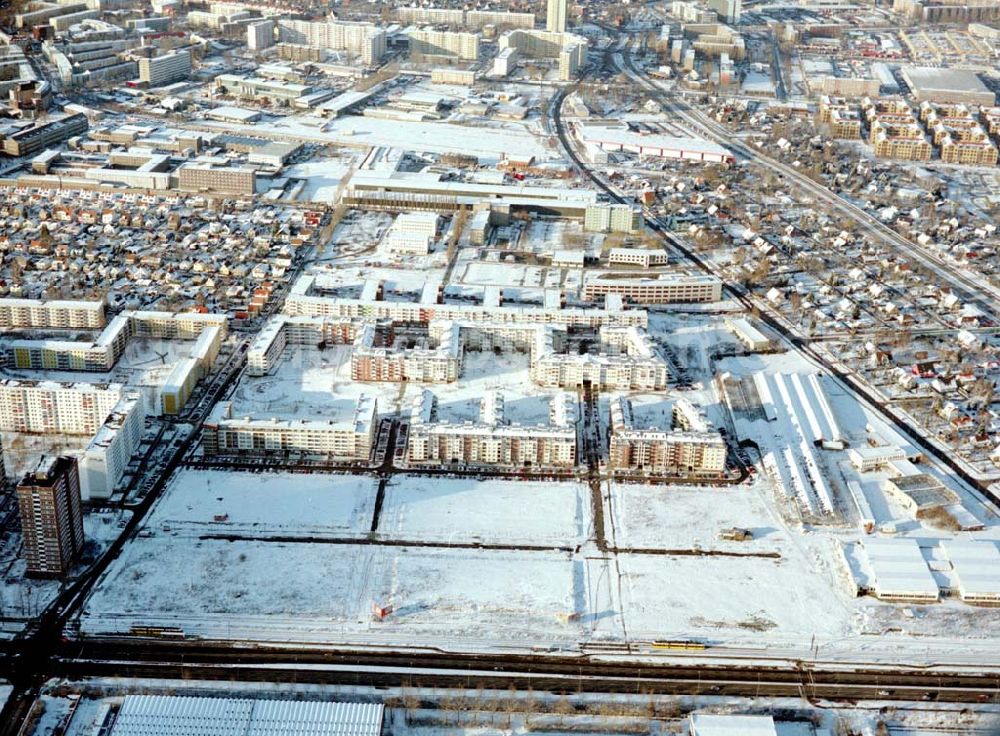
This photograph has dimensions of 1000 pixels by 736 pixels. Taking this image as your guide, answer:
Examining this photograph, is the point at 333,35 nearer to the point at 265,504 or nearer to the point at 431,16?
the point at 431,16

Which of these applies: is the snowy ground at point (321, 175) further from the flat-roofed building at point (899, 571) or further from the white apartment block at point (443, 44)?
the flat-roofed building at point (899, 571)

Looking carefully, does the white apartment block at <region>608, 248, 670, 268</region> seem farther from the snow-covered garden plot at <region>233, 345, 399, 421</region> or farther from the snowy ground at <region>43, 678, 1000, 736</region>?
the snowy ground at <region>43, 678, 1000, 736</region>

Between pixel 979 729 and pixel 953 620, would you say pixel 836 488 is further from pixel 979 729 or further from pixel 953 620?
pixel 979 729

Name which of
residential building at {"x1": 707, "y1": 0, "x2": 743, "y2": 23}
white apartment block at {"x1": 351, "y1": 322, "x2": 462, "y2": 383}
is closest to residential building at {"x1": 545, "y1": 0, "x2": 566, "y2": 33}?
residential building at {"x1": 707, "y1": 0, "x2": 743, "y2": 23}

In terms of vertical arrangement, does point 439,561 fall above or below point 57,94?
below

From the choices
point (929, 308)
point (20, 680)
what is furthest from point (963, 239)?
point (20, 680)

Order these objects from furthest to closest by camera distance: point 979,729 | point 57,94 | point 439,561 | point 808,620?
point 57,94
point 439,561
point 808,620
point 979,729
